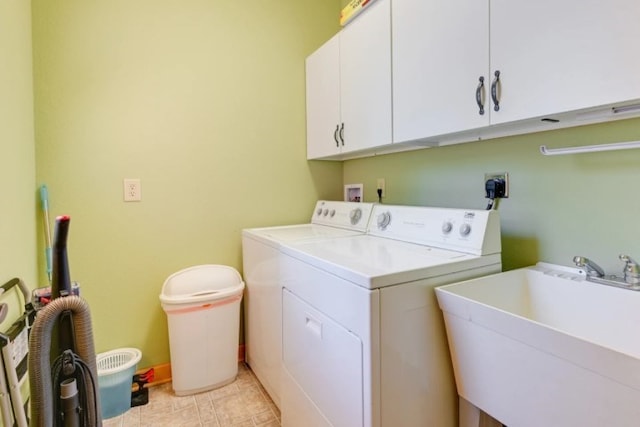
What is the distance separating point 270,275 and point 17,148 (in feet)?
4.05

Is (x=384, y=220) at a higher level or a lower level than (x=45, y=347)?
higher

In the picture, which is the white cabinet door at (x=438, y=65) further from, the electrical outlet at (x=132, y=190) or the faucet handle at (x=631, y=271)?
the electrical outlet at (x=132, y=190)

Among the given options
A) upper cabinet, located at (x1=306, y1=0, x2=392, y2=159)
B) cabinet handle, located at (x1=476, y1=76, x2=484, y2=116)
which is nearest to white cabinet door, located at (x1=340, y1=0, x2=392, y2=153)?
upper cabinet, located at (x1=306, y1=0, x2=392, y2=159)

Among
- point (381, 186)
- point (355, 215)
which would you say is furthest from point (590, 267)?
point (381, 186)

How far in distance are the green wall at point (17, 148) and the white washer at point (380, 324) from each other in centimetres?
109

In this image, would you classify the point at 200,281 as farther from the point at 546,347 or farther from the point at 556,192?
the point at 556,192

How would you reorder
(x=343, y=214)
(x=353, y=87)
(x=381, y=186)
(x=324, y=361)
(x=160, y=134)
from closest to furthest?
(x=324, y=361)
(x=353, y=87)
(x=160, y=134)
(x=343, y=214)
(x=381, y=186)

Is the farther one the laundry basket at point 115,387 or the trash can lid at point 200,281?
the trash can lid at point 200,281

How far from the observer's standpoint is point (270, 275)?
170cm

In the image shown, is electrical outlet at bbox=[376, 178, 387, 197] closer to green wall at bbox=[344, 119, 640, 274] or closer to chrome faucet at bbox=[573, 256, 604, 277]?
green wall at bbox=[344, 119, 640, 274]

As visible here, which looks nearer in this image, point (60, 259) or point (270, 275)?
point (60, 259)

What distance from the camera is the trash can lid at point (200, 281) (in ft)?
6.10

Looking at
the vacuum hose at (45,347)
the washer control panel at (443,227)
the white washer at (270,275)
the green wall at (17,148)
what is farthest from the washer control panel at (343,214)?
the green wall at (17,148)

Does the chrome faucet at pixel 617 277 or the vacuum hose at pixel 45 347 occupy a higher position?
the chrome faucet at pixel 617 277
